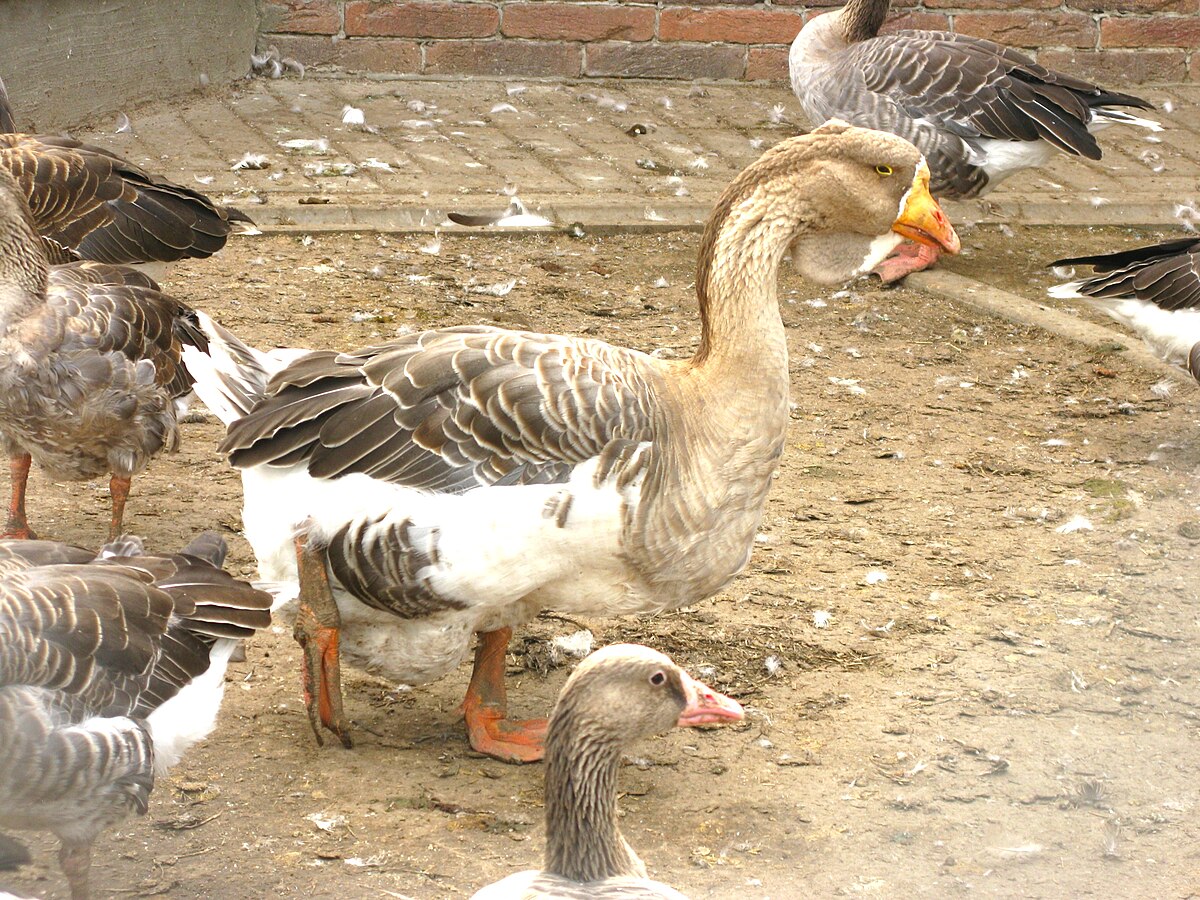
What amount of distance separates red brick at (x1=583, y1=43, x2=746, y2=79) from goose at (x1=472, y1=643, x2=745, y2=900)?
7.05 meters

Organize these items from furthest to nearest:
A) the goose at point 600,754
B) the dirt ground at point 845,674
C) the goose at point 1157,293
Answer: the goose at point 1157,293
the dirt ground at point 845,674
the goose at point 600,754

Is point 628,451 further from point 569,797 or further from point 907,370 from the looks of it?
point 907,370

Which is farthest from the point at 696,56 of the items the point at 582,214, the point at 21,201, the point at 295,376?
the point at 295,376

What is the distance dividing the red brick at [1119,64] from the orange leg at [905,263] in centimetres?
309

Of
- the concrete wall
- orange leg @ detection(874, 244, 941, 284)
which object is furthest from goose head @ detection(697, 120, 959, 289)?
the concrete wall

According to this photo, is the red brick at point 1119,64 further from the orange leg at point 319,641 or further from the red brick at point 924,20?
the orange leg at point 319,641

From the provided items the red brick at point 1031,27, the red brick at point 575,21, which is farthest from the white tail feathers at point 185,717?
the red brick at point 1031,27

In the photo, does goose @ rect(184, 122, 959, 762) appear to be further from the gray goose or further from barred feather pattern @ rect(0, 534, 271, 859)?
the gray goose

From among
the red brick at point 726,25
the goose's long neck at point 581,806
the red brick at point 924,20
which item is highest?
the red brick at point 924,20

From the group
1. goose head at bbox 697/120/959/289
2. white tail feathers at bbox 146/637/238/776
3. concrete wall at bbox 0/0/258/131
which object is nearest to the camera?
white tail feathers at bbox 146/637/238/776

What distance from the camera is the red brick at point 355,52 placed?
9.16 m

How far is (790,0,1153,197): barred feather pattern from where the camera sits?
7328mm

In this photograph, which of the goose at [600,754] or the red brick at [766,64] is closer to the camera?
the goose at [600,754]

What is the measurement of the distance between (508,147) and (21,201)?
12.9 feet
